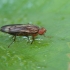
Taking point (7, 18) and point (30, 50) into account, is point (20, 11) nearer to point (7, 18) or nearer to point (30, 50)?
point (7, 18)

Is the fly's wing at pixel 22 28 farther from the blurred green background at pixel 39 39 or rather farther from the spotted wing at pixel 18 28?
the blurred green background at pixel 39 39

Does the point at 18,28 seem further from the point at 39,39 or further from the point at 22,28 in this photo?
the point at 39,39

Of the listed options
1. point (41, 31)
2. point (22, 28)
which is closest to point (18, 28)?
point (22, 28)

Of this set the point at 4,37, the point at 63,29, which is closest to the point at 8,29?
the point at 4,37

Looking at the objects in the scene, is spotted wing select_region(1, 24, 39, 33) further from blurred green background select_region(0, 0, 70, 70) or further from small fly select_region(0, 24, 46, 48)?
blurred green background select_region(0, 0, 70, 70)

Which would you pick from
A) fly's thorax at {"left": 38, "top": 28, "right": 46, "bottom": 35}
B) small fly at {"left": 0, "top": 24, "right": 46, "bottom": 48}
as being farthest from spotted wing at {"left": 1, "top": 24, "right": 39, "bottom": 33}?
fly's thorax at {"left": 38, "top": 28, "right": 46, "bottom": 35}

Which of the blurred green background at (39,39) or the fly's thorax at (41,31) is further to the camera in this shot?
the fly's thorax at (41,31)

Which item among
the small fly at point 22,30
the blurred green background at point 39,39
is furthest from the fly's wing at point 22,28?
the blurred green background at point 39,39

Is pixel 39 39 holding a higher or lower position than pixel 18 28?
lower

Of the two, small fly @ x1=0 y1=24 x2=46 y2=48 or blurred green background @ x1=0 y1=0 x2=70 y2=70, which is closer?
blurred green background @ x1=0 y1=0 x2=70 y2=70
